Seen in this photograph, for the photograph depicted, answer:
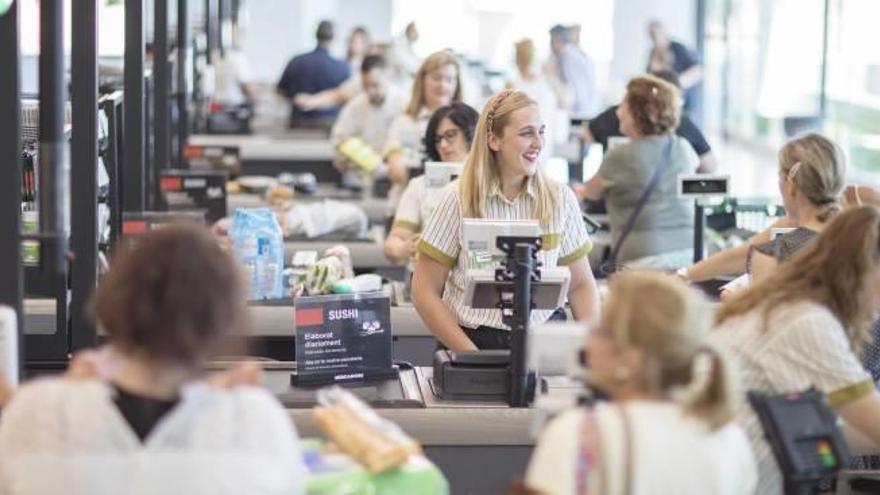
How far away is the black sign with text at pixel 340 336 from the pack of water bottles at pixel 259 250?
137 centimetres

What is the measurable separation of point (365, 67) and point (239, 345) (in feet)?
27.5

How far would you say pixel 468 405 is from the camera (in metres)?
5.07

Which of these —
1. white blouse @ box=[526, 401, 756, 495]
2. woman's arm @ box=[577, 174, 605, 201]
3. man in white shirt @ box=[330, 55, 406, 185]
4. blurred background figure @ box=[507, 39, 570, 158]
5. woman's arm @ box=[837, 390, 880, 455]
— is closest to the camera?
white blouse @ box=[526, 401, 756, 495]

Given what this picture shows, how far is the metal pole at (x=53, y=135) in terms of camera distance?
4539 mm

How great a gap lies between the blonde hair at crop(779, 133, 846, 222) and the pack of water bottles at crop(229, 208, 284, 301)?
196cm

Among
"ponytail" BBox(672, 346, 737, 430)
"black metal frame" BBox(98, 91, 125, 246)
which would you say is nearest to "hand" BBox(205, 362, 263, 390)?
"ponytail" BBox(672, 346, 737, 430)

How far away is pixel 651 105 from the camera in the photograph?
314 inches

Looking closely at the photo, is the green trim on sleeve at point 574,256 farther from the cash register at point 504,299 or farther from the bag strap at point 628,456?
the bag strap at point 628,456

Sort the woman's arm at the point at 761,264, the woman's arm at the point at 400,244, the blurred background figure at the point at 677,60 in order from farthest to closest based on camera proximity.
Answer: the blurred background figure at the point at 677,60 < the woman's arm at the point at 400,244 < the woman's arm at the point at 761,264

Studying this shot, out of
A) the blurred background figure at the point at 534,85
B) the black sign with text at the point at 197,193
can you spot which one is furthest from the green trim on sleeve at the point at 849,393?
the blurred background figure at the point at 534,85

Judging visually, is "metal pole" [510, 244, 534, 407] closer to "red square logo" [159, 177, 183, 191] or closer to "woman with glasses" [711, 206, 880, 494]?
"woman with glasses" [711, 206, 880, 494]

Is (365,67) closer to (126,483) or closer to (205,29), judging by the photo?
(205,29)

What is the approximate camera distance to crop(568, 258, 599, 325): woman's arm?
223 inches

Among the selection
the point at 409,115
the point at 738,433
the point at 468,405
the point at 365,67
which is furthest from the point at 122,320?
the point at 365,67
